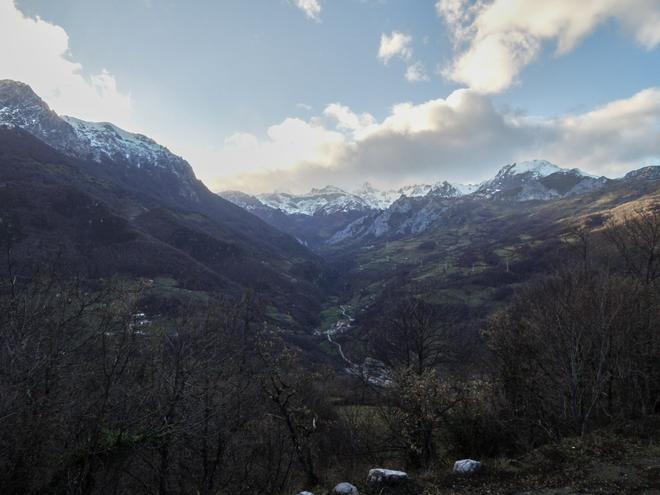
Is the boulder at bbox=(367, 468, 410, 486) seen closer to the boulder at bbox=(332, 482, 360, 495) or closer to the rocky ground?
the boulder at bbox=(332, 482, 360, 495)

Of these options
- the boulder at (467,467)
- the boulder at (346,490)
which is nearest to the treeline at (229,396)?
the boulder at (467,467)

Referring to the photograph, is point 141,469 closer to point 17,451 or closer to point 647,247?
point 17,451

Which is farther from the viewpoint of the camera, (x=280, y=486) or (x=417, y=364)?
(x=417, y=364)

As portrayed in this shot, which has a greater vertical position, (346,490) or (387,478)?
(387,478)

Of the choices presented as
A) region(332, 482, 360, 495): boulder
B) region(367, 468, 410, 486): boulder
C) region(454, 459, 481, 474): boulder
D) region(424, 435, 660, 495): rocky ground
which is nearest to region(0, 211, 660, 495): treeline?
region(454, 459, 481, 474): boulder

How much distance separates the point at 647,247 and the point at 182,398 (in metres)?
56.7

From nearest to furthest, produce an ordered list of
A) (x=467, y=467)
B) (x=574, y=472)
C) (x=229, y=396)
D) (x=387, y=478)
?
(x=574, y=472)
(x=387, y=478)
(x=467, y=467)
(x=229, y=396)

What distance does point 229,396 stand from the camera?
88.9 ft

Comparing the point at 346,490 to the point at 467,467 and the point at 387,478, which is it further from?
the point at 467,467

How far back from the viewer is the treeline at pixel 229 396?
1952cm

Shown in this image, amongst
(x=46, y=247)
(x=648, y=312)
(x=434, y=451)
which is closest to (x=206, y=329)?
(x=434, y=451)

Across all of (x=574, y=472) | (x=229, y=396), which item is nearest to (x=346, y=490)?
(x=574, y=472)

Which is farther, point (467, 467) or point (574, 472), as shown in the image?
point (467, 467)

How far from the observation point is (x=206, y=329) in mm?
29000
